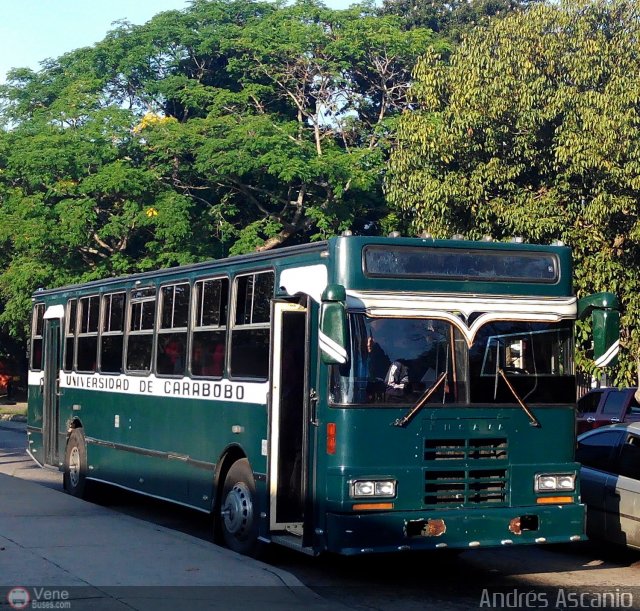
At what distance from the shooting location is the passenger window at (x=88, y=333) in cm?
1550

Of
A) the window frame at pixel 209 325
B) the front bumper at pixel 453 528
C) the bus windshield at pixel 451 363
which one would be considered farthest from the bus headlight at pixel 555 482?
the window frame at pixel 209 325

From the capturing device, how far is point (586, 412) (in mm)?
20516

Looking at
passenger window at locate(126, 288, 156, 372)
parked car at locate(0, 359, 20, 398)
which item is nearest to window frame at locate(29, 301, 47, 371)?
passenger window at locate(126, 288, 156, 372)

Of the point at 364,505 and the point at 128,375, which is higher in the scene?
the point at 128,375

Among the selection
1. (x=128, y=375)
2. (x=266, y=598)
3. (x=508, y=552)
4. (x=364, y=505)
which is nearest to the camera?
(x=266, y=598)

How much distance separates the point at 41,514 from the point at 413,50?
2348cm

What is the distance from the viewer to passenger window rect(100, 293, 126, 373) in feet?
47.6

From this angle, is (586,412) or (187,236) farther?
(187,236)

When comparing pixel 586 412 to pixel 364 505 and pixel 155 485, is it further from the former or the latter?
pixel 364 505

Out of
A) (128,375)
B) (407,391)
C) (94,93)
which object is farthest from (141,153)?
(407,391)

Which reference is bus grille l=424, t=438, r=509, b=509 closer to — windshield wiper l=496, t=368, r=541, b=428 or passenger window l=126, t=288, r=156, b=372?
windshield wiper l=496, t=368, r=541, b=428

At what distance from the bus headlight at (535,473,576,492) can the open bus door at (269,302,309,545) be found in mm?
2111

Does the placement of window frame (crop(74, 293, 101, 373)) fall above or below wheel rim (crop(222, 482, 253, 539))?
above

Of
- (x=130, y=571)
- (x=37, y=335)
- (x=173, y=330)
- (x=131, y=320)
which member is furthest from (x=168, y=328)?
(x=37, y=335)
